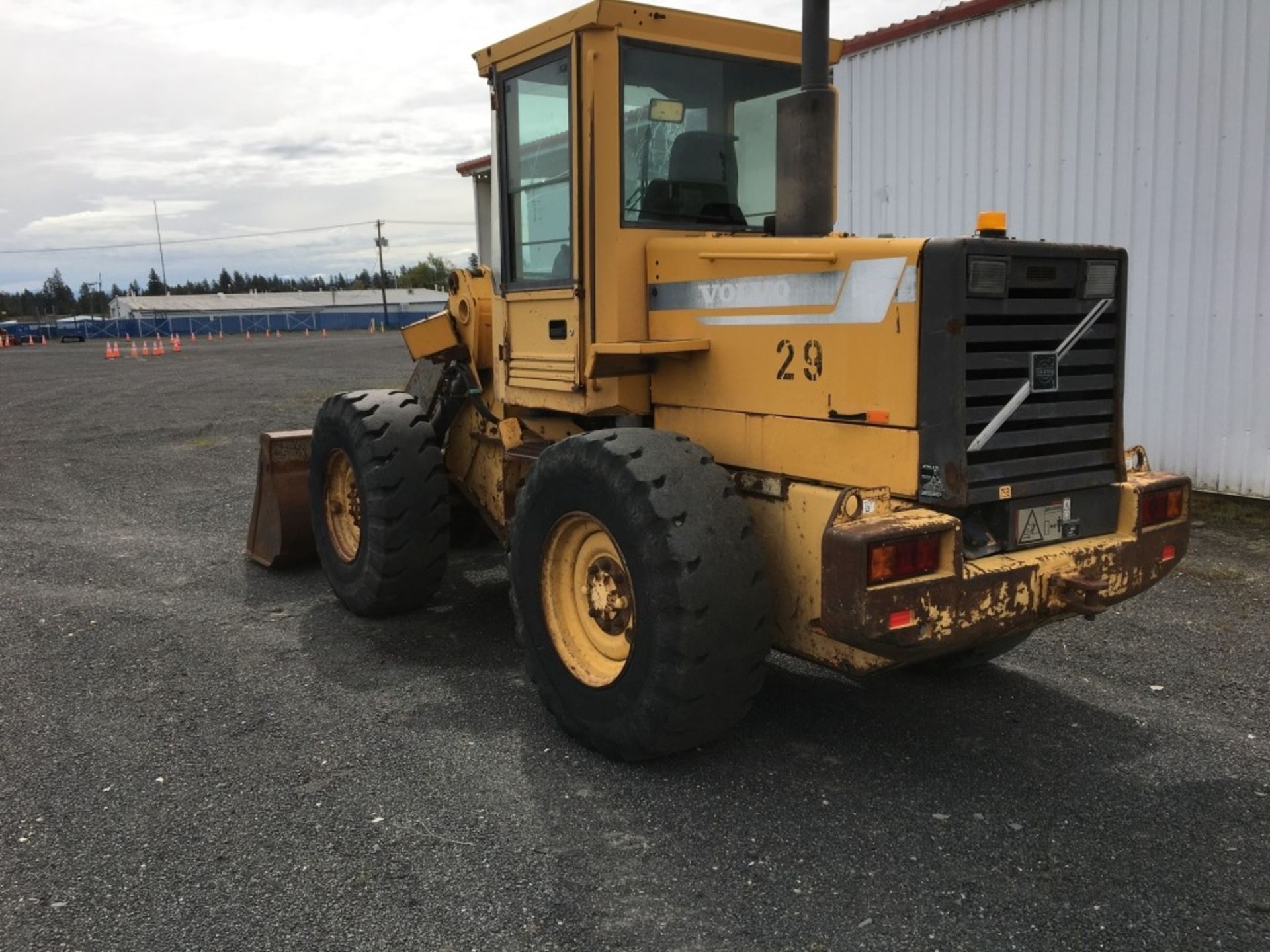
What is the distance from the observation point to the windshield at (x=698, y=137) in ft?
15.1

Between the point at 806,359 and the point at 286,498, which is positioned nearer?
the point at 806,359

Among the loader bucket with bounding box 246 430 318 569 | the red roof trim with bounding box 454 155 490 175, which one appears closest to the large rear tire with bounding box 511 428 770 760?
the loader bucket with bounding box 246 430 318 569

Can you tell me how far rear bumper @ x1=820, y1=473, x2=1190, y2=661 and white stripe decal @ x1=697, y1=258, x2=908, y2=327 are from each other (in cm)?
72

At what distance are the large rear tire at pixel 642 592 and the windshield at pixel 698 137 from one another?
3.86 feet

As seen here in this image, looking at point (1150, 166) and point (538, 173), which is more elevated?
point (1150, 166)

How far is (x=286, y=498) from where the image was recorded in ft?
23.5

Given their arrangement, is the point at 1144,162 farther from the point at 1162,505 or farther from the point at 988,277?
the point at 988,277

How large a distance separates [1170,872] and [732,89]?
357 cm

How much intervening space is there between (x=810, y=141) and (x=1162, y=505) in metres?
2.04

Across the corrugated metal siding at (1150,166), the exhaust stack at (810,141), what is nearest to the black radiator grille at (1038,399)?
the exhaust stack at (810,141)

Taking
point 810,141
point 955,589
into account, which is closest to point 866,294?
point 810,141

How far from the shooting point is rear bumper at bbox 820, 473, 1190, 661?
3473mm

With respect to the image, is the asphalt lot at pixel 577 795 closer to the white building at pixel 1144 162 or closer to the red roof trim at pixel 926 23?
the white building at pixel 1144 162

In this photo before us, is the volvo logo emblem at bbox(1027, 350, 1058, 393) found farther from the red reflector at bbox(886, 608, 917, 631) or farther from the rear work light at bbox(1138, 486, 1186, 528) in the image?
the red reflector at bbox(886, 608, 917, 631)
